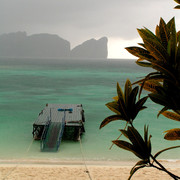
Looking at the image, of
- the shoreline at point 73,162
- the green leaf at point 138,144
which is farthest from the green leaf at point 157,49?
the shoreline at point 73,162

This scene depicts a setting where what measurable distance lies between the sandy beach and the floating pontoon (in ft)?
8.60

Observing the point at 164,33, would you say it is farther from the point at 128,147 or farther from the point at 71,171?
the point at 71,171

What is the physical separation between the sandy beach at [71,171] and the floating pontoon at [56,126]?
262 centimetres

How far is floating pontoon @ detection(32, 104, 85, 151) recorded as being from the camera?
17656 mm

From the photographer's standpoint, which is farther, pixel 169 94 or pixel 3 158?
pixel 3 158

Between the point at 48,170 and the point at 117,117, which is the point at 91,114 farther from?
the point at 117,117

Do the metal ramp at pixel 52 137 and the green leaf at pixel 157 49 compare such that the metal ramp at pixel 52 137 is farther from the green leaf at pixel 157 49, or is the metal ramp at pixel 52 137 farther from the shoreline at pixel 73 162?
the green leaf at pixel 157 49

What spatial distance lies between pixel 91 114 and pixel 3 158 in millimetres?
14881

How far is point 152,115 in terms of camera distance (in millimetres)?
30891

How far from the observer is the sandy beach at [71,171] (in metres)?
12.4

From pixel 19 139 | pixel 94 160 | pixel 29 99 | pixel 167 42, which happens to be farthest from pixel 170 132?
pixel 29 99

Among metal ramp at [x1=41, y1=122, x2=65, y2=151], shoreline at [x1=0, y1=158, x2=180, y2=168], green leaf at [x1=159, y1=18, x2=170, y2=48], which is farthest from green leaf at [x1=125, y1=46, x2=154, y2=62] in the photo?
metal ramp at [x1=41, y1=122, x2=65, y2=151]

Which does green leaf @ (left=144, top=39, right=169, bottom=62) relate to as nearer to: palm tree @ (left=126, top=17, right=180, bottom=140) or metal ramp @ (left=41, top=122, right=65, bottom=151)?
palm tree @ (left=126, top=17, right=180, bottom=140)

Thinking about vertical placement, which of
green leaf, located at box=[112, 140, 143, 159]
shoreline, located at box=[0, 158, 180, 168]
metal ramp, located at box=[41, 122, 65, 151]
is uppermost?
green leaf, located at box=[112, 140, 143, 159]
